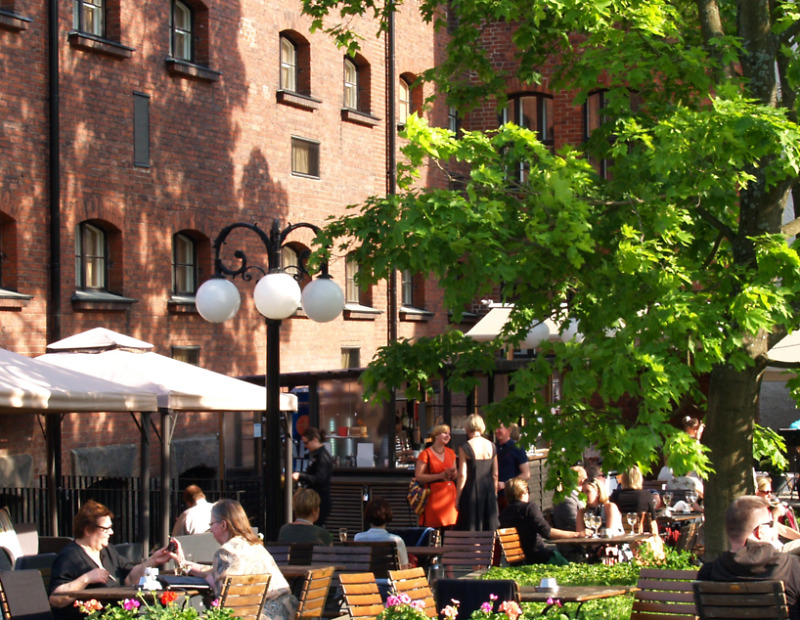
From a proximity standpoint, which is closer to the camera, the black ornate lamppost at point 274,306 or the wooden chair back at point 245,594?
the wooden chair back at point 245,594

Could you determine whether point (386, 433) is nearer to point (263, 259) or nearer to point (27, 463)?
point (263, 259)

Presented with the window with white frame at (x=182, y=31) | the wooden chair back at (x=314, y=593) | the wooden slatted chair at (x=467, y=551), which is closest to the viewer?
the wooden chair back at (x=314, y=593)

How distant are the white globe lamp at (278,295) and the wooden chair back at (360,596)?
3194mm

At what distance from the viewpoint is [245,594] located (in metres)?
8.11

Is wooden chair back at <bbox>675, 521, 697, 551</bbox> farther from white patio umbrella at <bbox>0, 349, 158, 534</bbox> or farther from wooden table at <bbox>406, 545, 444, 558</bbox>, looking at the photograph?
white patio umbrella at <bbox>0, 349, 158, 534</bbox>

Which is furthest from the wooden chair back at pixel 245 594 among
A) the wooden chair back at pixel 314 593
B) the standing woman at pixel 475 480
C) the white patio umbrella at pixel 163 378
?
the white patio umbrella at pixel 163 378

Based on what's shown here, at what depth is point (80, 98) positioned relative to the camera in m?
18.6

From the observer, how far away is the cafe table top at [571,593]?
8.70 meters

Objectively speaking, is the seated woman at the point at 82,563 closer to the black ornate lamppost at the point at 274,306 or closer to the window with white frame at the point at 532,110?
the black ornate lamppost at the point at 274,306

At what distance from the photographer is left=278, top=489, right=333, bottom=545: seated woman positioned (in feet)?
36.6

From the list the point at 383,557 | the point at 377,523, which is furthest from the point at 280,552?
the point at 377,523

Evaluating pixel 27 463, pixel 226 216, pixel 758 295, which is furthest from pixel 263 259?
pixel 758 295

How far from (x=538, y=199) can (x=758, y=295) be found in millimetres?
1713

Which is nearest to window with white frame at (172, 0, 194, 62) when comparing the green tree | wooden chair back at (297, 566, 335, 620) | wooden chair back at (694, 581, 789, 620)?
the green tree
